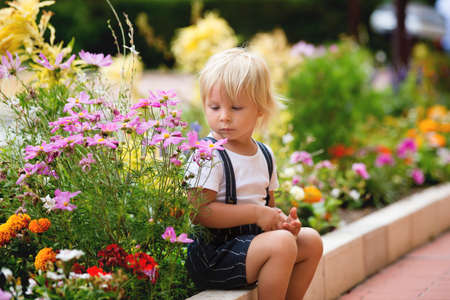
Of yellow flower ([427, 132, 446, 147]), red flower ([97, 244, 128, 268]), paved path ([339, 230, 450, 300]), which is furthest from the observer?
yellow flower ([427, 132, 446, 147])

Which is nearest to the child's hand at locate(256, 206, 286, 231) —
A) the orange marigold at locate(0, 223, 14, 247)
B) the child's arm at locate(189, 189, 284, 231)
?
the child's arm at locate(189, 189, 284, 231)

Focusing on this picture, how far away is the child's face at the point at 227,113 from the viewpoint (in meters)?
2.58

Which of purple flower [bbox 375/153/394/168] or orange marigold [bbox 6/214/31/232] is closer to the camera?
orange marigold [bbox 6/214/31/232]

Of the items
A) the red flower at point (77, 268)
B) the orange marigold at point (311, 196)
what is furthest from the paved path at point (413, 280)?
the red flower at point (77, 268)

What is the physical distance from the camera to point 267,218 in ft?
8.32

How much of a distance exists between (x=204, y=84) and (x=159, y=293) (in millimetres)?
887

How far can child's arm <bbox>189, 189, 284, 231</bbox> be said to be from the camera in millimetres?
2490

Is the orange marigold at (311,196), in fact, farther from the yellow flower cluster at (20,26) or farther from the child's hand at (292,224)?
the yellow flower cluster at (20,26)

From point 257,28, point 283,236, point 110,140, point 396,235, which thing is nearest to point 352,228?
point 396,235

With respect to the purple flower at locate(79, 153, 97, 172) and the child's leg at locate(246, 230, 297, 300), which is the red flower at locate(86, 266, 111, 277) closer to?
the purple flower at locate(79, 153, 97, 172)

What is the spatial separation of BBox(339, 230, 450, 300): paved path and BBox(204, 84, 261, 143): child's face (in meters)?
1.25

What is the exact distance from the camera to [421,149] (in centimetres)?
547

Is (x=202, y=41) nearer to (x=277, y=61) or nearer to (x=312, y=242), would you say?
(x=277, y=61)

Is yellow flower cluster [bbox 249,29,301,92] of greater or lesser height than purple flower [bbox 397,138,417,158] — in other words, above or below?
above
